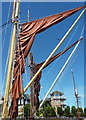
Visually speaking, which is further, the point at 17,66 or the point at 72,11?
the point at 72,11

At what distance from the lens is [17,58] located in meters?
15.0

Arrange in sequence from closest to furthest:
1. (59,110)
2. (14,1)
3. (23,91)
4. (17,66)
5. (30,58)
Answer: (23,91), (17,66), (14,1), (30,58), (59,110)

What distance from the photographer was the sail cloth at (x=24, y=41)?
544 inches

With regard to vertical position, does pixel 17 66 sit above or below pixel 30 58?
below

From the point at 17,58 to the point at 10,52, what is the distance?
107 centimetres

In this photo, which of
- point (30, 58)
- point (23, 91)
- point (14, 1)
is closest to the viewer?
point (23, 91)

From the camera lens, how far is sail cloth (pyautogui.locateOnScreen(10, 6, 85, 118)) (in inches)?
544

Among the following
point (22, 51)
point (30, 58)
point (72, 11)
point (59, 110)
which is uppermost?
point (72, 11)

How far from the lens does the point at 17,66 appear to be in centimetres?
1474

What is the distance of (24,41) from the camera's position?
50.8 ft

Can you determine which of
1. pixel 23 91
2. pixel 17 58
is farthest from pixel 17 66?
pixel 23 91

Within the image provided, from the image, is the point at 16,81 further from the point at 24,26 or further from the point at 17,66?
the point at 24,26

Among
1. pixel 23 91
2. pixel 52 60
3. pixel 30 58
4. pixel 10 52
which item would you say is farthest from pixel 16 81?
pixel 30 58

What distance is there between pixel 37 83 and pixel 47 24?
18.4 ft
